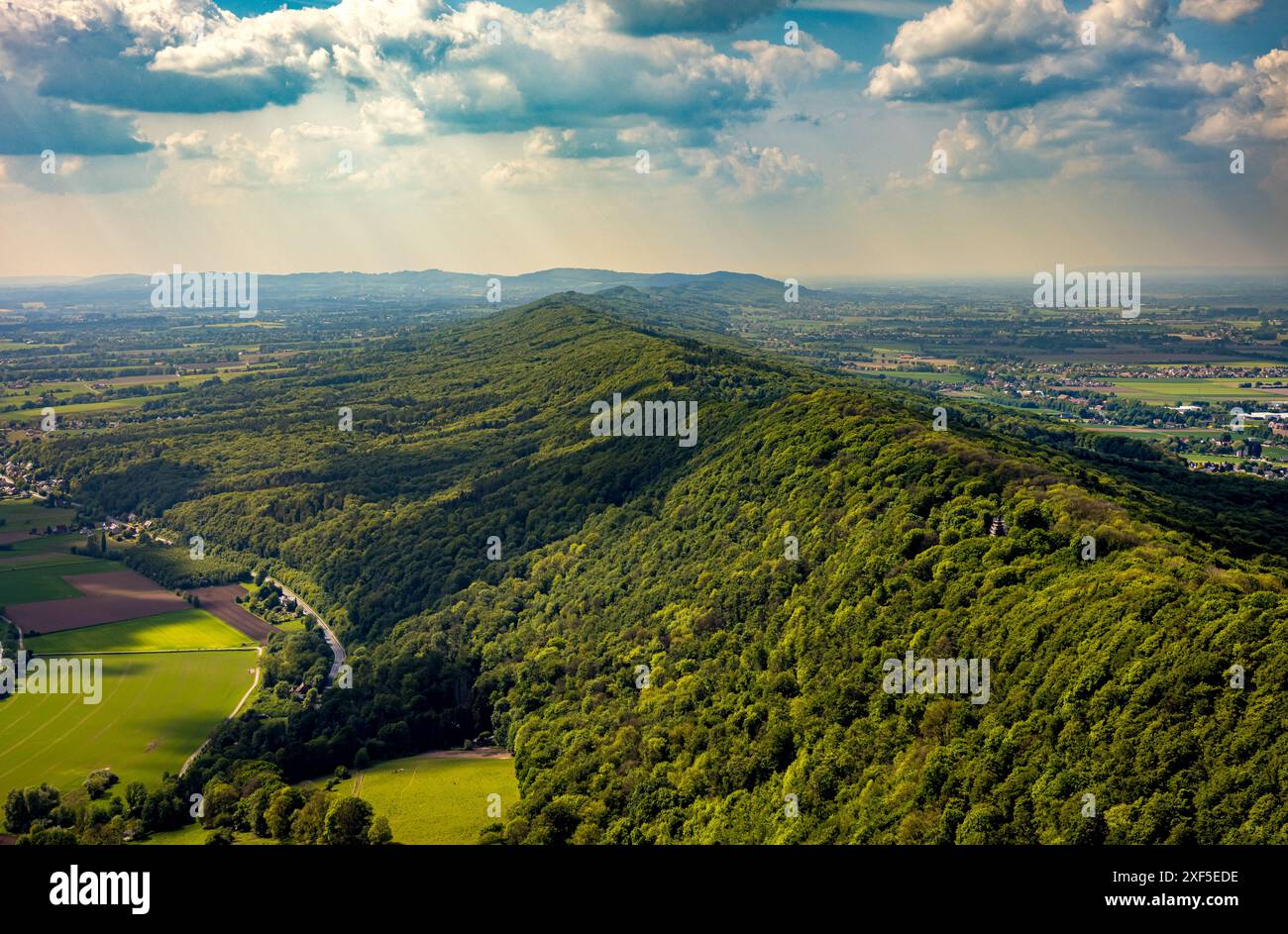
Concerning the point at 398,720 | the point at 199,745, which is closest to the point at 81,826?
the point at 199,745

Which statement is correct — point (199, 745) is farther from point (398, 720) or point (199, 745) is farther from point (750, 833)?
point (750, 833)

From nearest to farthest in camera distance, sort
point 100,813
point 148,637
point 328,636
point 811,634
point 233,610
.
→ point 811,634 < point 100,813 < point 148,637 < point 328,636 < point 233,610

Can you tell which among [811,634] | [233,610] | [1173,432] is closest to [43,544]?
[233,610]

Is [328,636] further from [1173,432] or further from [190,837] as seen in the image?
[1173,432]

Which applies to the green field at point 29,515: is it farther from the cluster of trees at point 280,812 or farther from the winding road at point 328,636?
the cluster of trees at point 280,812

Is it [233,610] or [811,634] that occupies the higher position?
[811,634]
